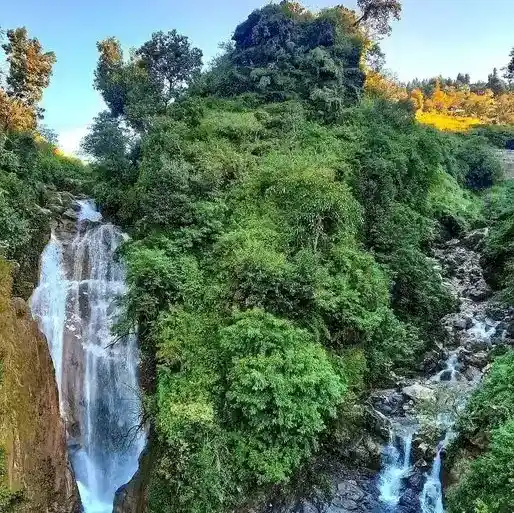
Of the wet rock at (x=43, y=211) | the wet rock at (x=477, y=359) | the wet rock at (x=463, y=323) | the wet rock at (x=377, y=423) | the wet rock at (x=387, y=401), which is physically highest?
the wet rock at (x=43, y=211)

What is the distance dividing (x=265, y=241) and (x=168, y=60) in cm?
1383

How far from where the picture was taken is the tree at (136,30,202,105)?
77.6ft

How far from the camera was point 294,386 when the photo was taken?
10.8 m

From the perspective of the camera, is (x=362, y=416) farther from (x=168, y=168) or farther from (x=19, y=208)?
(x=19, y=208)

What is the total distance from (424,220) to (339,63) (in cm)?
833

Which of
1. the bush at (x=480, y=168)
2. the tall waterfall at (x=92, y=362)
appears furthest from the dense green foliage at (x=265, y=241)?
the bush at (x=480, y=168)

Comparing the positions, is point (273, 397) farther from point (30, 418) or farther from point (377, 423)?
point (30, 418)

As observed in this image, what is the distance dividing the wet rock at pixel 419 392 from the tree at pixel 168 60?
16.9 meters

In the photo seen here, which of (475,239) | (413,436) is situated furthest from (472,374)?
(475,239)

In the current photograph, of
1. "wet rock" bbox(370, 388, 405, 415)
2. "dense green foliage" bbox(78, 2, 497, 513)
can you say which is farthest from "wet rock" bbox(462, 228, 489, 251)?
"wet rock" bbox(370, 388, 405, 415)

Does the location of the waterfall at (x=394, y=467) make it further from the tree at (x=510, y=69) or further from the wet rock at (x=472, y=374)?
the tree at (x=510, y=69)

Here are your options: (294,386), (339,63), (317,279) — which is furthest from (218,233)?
(339,63)

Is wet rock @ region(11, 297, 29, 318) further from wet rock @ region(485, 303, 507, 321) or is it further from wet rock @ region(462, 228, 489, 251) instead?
wet rock @ region(462, 228, 489, 251)

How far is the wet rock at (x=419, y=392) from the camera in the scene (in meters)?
13.0
